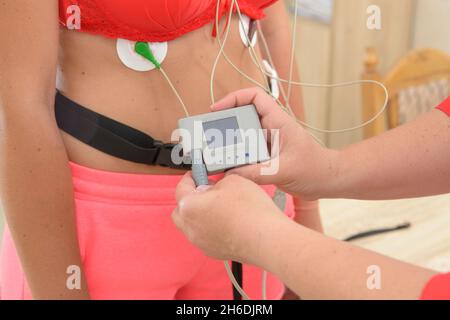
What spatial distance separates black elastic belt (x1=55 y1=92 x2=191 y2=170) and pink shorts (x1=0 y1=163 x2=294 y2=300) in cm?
3

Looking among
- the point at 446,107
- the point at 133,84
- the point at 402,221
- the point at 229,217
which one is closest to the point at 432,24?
the point at 402,221

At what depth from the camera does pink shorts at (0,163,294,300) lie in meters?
0.82

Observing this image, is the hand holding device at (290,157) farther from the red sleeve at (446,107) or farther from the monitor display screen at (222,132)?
the red sleeve at (446,107)

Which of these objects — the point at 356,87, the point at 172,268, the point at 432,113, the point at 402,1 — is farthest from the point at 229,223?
the point at 402,1

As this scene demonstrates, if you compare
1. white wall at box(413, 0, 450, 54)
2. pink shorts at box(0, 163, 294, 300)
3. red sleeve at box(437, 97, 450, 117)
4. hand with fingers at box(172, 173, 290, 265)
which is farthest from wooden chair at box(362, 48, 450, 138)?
hand with fingers at box(172, 173, 290, 265)

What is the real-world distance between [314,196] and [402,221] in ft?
1.96

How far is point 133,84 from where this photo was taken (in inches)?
31.8

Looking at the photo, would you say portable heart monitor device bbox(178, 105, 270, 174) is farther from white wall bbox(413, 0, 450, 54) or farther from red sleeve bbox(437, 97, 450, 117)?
white wall bbox(413, 0, 450, 54)

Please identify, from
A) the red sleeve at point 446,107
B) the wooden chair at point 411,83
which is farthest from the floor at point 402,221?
the wooden chair at point 411,83

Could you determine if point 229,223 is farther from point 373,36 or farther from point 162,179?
point 373,36

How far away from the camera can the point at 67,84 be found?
0.82 m

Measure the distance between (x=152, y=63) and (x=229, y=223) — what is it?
0.97ft
